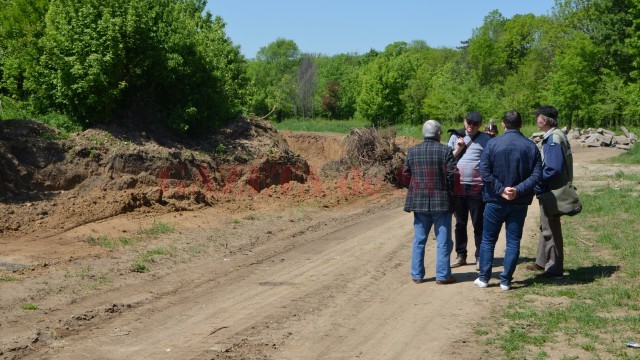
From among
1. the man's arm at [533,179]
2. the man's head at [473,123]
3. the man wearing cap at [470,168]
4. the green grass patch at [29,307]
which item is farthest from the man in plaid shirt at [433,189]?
the green grass patch at [29,307]

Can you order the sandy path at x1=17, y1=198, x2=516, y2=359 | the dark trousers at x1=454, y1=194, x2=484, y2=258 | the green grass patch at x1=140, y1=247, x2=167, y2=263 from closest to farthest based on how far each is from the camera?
the sandy path at x1=17, y1=198, x2=516, y2=359
the dark trousers at x1=454, y1=194, x2=484, y2=258
the green grass patch at x1=140, y1=247, x2=167, y2=263

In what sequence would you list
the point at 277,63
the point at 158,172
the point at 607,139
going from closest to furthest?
the point at 158,172 → the point at 607,139 → the point at 277,63

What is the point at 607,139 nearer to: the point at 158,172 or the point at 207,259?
the point at 158,172

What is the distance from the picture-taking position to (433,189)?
8789mm

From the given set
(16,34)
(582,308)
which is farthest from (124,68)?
(582,308)

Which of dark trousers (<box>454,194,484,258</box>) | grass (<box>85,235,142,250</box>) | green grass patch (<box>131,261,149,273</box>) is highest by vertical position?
dark trousers (<box>454,194,484,258</box>)

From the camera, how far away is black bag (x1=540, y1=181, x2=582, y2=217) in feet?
28.4

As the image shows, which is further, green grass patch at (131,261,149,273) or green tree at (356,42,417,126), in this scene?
green tree at (356,42,417,126)

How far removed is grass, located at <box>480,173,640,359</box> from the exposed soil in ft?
1.15

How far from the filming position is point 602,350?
6320 mm

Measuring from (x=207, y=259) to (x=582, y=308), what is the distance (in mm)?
5997

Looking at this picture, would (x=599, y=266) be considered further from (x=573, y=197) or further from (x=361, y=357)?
(x=361, y=357)

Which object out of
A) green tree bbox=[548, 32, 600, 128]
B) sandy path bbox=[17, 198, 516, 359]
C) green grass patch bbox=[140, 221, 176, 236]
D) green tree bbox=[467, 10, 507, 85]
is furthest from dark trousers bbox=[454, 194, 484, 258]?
green tree bbox=[467, 10, 507, 85]

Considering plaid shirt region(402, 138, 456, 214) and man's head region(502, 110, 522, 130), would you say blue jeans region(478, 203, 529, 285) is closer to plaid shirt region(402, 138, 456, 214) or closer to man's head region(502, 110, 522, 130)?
plaid shirt region(402, 138, 456, 214)
